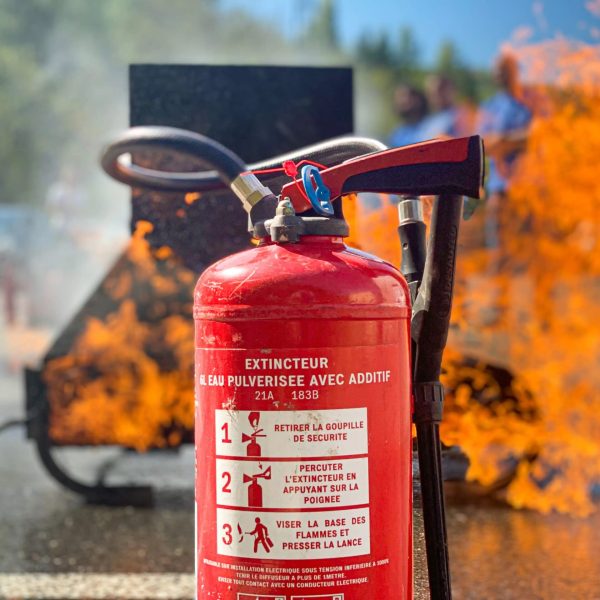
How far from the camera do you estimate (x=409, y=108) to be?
7.65m

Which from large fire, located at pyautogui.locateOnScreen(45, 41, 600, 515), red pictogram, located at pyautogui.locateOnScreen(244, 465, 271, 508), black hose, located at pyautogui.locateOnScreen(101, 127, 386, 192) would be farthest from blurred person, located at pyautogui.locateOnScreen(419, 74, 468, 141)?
red pictogram, located at pyautogui.locateOnScreen(244, 465, 271, 508)

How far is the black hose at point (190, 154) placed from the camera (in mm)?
2324

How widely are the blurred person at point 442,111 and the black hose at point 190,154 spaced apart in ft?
15.5

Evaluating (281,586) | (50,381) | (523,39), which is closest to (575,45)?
(523,39)

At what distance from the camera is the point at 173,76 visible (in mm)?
3371

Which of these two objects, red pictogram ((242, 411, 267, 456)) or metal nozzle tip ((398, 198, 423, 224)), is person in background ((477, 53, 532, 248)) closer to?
metal nozzle tip ((398, 198, 423, 224))

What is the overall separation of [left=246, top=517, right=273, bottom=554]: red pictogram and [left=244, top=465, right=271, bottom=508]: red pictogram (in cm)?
3

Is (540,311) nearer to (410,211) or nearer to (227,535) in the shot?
(410,211)

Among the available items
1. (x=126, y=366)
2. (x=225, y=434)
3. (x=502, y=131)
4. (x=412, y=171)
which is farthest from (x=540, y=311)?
(x=225, y=434)

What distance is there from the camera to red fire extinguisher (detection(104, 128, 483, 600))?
1854mm

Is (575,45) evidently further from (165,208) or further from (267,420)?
(267,420)

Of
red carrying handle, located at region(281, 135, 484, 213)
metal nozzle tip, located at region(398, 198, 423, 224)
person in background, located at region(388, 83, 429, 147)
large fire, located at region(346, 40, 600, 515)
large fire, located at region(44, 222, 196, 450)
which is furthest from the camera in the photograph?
person in background, located at region(388, 83, 429, 147)

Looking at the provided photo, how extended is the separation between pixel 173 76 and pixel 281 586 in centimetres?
204

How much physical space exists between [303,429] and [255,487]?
149mm
